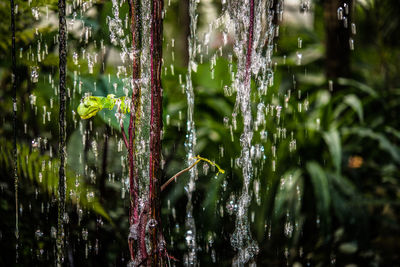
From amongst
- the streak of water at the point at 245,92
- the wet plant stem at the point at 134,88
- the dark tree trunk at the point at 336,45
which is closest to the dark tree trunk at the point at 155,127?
the wet plant stem at the point at 134,88

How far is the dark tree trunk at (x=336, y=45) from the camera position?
1935mm

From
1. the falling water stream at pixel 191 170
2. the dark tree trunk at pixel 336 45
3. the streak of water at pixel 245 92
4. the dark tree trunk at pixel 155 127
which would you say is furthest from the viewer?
the dark tree trunk at pixel 336 45

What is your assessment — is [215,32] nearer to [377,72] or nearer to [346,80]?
[346,80]

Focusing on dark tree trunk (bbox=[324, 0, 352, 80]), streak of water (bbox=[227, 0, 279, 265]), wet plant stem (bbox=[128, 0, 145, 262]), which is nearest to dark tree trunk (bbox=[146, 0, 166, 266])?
wet plant stem (bbox=[128, 0, 145, 262])

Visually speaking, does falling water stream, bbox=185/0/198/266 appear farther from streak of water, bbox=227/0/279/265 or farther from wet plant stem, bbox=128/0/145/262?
wet plant stem, bbox=128/0/145/262

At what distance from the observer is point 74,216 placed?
115 centimetres

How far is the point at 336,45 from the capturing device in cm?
196

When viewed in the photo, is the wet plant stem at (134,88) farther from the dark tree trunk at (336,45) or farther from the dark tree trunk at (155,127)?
the dark tree trunk at (336,45)

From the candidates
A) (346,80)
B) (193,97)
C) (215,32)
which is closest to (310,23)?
(346,80)

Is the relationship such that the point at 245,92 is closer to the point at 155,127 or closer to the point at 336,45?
the point at 155,127

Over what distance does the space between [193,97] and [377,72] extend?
181 cm

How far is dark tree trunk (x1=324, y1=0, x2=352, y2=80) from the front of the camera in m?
1.93

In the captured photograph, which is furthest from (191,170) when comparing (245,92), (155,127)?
(155,127)

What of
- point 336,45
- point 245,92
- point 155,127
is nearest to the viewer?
point 155,127
